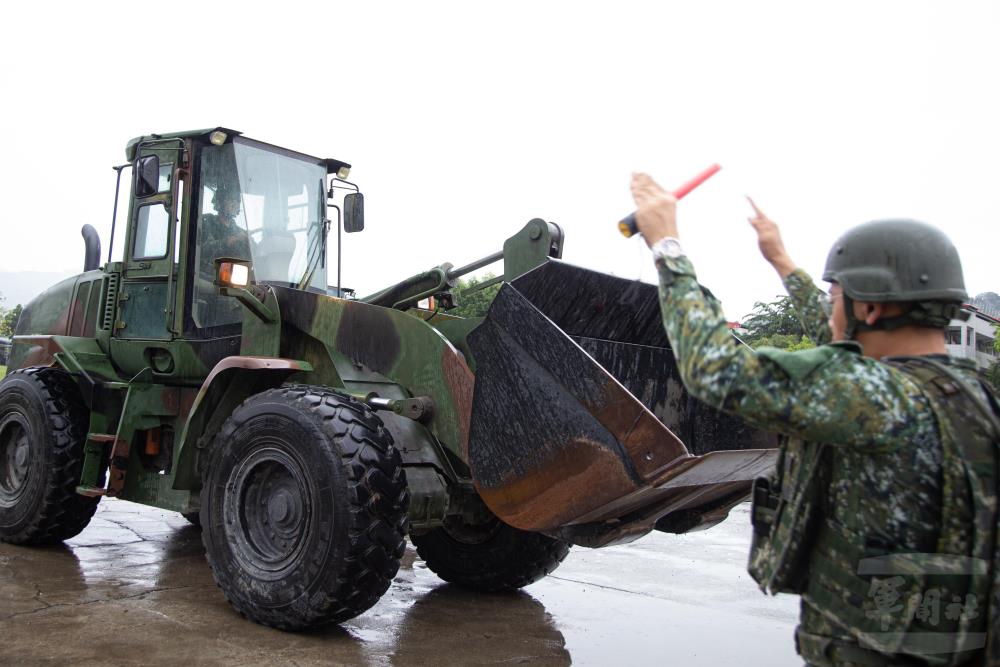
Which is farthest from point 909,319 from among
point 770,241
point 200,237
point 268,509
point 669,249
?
point 200,237

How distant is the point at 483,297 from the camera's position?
29.9m

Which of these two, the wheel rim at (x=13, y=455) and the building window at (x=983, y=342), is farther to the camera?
the building window at (x=983, y=342)

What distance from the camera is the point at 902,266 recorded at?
2176mm

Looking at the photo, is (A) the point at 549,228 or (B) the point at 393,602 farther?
(B) the point at 393,602

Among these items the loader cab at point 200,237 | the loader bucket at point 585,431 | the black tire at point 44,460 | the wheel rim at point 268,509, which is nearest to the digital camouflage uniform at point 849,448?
the loader bucket at point 585,431

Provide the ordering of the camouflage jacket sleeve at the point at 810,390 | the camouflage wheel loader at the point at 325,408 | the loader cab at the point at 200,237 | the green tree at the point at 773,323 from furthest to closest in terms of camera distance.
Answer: the green tree at the point at 773,323 < the loader cab at the point at 200,237 < the camouflage wheel loader at the point at 325,408 < the camouflage jacket sleeve at the point at 810,390

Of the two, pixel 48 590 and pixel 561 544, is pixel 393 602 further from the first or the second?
pixel 48 590

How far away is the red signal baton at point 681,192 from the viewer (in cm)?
226

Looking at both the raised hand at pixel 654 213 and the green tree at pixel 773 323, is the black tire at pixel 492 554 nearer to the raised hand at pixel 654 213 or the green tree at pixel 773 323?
the raised hand at pixel 654 213

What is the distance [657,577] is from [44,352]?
492cm

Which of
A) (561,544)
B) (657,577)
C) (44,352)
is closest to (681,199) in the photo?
(561,544)

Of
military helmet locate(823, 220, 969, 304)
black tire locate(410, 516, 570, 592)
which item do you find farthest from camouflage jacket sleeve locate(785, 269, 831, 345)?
black tire locate(410, 516, 570, 592)

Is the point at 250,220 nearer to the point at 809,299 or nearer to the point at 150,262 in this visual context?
the point at 150,262

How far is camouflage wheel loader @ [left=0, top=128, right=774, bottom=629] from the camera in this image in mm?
4219
